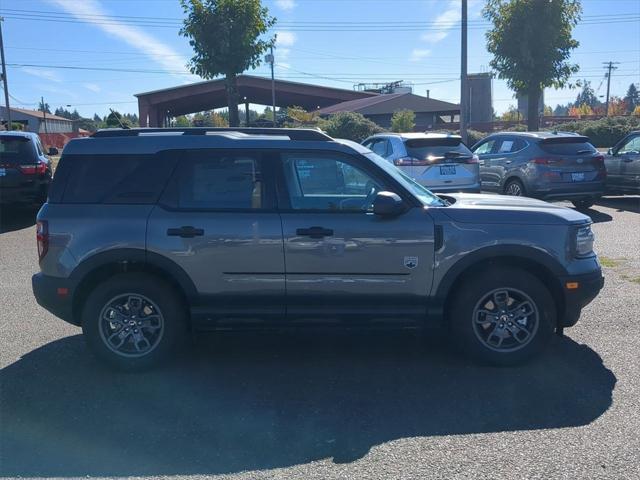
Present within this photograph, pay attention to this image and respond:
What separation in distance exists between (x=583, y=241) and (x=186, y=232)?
127 inches

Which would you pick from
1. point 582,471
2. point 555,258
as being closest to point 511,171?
point 555,258

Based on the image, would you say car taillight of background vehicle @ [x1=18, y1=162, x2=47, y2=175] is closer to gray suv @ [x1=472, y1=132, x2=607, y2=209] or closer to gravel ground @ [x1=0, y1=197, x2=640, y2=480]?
gravel ground @ [x1=0, y1=197, x2=640, y2=480]

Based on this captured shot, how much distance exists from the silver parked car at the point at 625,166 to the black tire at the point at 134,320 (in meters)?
12.5

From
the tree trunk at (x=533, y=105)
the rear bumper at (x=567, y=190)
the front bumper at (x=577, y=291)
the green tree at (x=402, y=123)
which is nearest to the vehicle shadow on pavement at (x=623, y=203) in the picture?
the rear bumper at (x=567, y=190)

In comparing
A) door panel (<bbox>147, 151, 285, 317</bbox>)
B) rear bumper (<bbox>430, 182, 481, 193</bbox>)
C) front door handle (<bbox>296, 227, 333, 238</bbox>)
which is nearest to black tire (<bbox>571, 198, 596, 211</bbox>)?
rear bumper (<bbox>430, 182, 481, 193</bbox>)

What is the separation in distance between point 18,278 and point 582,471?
7.47 metres

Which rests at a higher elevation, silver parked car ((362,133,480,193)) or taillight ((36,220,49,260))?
silver parked car ((362,133,480,193))

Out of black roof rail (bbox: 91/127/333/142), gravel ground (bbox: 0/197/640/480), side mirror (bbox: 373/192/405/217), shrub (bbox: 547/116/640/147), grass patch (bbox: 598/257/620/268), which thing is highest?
shrub (bbox: 547/116/640/147)

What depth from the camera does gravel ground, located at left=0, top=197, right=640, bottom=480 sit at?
3.85 meters

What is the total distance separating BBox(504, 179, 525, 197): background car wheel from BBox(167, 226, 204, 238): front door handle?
32.6 feet

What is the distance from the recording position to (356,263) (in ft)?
16.9

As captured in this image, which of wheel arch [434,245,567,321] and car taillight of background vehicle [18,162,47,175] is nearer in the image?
wheel arch [434,245,567,321]

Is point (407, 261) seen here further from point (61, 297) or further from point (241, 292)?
point (61, 297)

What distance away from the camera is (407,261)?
5.15m
